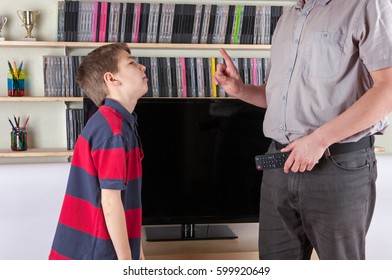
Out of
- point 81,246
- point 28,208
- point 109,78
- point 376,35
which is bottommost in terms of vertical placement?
point 28,208

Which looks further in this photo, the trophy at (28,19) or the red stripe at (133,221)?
the trophy at (28,19)

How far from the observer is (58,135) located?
3045mm

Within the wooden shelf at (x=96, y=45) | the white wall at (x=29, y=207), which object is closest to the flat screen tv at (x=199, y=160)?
the white wall at (x=29, y=207)

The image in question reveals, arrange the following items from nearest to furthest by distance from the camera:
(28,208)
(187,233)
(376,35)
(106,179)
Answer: (376,35), (106,179), (28,208), (187,233)

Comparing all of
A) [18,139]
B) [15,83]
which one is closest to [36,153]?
[18,139]

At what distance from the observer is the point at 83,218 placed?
1.37m

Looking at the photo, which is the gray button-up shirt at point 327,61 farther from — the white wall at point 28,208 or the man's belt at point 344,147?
the white wall at point 28,208

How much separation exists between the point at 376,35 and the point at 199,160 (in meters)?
1.03

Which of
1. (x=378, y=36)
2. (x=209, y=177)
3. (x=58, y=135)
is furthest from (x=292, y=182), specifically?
(x=58, y=135)

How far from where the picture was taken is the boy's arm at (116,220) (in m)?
1.31

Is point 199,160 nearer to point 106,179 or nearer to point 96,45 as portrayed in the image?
point 106,179

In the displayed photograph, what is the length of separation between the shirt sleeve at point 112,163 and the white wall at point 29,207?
78cm

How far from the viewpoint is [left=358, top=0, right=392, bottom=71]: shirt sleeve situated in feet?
3.88
